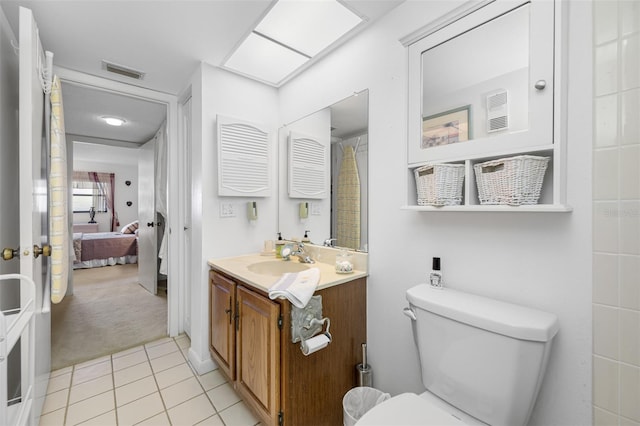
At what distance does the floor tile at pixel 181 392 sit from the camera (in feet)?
5.45

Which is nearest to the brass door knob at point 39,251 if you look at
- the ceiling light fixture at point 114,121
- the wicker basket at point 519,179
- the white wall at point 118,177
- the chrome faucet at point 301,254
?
the chrome faucet at point 301,254

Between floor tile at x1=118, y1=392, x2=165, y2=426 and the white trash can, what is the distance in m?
1.10

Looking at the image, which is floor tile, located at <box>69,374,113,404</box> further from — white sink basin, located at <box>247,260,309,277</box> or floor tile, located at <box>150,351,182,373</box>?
white sink basin, located at <box>247,260,309,277</box>

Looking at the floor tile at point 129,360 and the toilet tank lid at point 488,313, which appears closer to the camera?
the toilet tank lid at point 488,313

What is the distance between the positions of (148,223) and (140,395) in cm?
259

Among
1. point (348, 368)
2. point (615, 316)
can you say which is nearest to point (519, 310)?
A: point (615, 316)

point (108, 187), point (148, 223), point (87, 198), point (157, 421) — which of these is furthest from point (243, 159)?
point (87, 198)

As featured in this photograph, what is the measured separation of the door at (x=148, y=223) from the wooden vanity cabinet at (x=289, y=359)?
2.54m

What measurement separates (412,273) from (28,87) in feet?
6.39

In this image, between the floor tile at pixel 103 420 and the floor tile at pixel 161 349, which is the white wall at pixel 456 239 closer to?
the floor tile at pixel 103 420

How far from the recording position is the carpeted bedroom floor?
227 cm

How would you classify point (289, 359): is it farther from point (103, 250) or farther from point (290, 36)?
point (103, 250)

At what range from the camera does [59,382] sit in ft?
6.07

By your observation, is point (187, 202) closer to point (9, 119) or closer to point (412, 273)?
point (9, 119)
